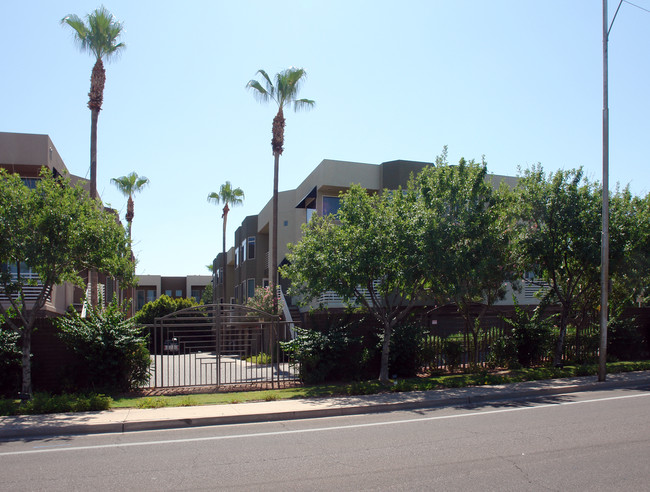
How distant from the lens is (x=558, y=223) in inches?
681

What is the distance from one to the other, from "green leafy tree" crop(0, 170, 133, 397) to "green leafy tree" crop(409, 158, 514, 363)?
8023 millimetres

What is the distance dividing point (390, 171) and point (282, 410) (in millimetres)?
17688

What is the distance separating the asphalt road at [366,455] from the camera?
6.41m

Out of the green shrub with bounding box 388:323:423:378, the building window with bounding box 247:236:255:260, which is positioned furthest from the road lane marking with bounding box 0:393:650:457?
the building window with bounding box 247:236:255:260

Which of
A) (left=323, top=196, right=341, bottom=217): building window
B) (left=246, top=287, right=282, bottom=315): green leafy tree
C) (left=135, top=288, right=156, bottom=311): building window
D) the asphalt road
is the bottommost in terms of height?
(left=135, top=288, right=156, bottom=311): building window

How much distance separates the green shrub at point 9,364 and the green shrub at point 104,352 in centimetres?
103

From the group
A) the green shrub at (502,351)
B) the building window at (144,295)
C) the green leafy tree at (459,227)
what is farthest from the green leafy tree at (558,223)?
the building window at (144,295)

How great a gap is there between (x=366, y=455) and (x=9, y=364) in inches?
385

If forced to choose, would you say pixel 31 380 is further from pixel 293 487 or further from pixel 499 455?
pixel 499 455

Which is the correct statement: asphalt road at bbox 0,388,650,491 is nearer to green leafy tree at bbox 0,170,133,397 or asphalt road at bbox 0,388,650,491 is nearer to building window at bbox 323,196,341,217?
green leafy tree at bbox 0,170,133,397

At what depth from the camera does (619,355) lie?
69.5 feet

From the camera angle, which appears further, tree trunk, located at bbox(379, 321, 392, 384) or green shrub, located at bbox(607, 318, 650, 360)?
green shrub, located at bbox(607, 318, 650, 360)

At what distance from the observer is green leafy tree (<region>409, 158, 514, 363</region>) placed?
15.1 m

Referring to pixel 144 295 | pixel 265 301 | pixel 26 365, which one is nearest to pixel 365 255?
pixel 26 365
